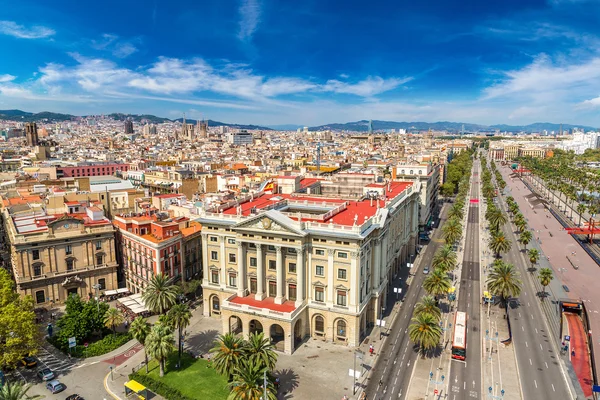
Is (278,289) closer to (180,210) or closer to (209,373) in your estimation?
(209,373)

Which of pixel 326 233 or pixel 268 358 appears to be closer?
pixel 268 358

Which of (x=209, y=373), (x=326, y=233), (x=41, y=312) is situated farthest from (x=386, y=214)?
(x=41, y=312)

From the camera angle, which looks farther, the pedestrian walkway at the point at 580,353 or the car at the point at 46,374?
the pedestrian walkway at the point at 580,353

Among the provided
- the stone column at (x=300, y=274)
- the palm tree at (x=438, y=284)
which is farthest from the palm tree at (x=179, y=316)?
the palm tree at (x=438, y=284)

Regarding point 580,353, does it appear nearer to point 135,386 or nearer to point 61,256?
point 135,386

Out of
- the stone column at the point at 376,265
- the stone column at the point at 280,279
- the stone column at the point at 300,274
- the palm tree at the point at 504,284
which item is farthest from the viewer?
the palm tree at the point at 504,284

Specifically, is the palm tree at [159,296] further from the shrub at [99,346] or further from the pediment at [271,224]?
the pediment at [271,224]

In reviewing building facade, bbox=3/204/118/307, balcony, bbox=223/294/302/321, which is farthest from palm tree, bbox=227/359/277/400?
building facade, bbox=3/204/118/307
